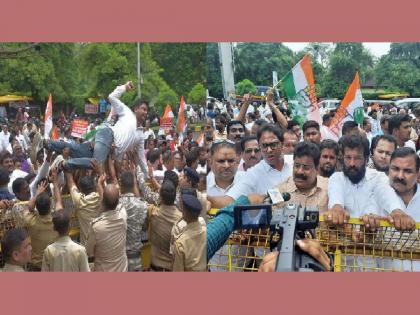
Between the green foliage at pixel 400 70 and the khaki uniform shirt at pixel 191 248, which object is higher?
the green foliage at pixel 400 70

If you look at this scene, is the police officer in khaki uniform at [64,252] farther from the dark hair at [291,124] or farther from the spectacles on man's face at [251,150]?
the dark hair at [291,124]

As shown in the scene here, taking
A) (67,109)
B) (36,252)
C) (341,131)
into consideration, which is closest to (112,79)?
(67,109)

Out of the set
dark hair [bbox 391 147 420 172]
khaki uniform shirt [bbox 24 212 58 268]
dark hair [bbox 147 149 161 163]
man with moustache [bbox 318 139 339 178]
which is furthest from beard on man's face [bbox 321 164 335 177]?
khaki uniform shirt [bbox 24 212 58 268]

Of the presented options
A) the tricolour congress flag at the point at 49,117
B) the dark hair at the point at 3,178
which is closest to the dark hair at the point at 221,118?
the tricolour congress flag at the point at 49,117

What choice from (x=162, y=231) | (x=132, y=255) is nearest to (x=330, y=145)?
(x=162, y=231)

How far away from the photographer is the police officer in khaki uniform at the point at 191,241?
3.11 meters

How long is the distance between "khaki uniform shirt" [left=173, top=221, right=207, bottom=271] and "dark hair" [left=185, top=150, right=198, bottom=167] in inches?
18.4

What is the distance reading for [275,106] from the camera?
3.44 m

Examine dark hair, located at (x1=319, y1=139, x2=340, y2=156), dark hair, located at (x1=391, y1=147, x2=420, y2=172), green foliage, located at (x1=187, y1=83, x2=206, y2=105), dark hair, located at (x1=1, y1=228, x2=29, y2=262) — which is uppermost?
green foliage, located at (x1=187, y1=83, x2=206, y2=105)

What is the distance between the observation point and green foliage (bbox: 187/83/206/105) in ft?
10.9

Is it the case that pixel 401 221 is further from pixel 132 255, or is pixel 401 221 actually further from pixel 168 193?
pixel 132 255

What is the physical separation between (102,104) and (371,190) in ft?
5.34

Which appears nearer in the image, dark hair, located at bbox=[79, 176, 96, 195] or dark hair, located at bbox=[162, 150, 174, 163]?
dark hair, located at bbox=[79, 176, 96, 195]

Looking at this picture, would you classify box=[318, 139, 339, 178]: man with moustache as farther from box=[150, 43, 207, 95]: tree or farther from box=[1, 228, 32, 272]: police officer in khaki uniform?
box=[1, 228, 32, 272]: police officer in khaki uniform
